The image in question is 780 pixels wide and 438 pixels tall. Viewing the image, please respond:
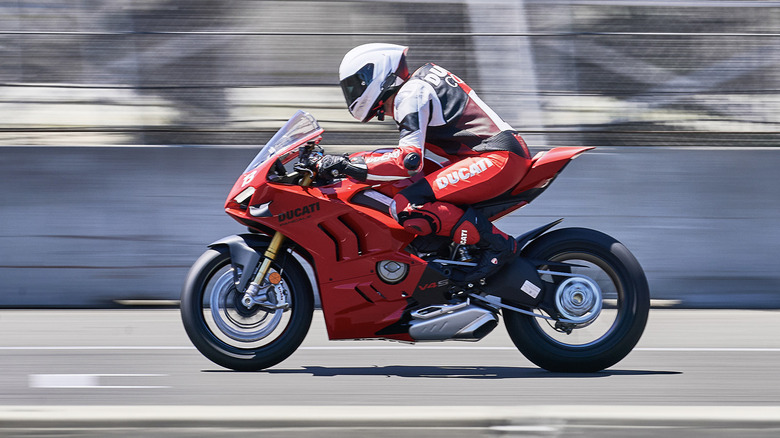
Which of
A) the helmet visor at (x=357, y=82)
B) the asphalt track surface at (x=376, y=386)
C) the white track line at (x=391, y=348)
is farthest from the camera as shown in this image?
the white track line at (x=391, y=348)

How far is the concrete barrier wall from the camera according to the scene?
8375 millimetres

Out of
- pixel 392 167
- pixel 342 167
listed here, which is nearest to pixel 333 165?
pixel 342 167

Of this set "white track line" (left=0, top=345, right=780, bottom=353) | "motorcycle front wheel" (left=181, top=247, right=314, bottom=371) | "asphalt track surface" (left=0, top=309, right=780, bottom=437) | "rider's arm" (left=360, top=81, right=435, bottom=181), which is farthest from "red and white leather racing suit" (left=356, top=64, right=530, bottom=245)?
"white track line" (left=0, top=345, right=780, bottom=353)

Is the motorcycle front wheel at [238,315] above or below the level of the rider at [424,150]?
below

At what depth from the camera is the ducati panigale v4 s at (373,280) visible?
5859 mm

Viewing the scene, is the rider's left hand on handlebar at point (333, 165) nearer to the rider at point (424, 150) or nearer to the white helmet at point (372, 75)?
the rider at point (424, 150)

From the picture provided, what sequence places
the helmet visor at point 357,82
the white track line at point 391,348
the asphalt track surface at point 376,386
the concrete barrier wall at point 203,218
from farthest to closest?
the concrete barrier wall at point 203,218 < the white track line at point 391,348 < the helmet visor at point 357,82 < the asphalt track surface at point 376,386

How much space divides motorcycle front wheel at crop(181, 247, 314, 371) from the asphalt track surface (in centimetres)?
11

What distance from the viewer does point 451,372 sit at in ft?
19.7

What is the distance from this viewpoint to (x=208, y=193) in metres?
8.45

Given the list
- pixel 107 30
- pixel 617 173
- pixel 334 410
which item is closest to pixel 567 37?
pixel 617 173

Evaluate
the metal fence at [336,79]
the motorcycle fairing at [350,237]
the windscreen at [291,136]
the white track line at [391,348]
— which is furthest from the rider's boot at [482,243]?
the metal fence at [336,79]

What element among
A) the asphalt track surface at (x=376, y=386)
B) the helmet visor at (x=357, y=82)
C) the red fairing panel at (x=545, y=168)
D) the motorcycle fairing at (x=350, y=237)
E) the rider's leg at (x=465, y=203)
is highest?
the helmet visor at (x=357, y=82)

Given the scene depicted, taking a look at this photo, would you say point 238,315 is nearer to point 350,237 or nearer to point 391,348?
point 350,237
